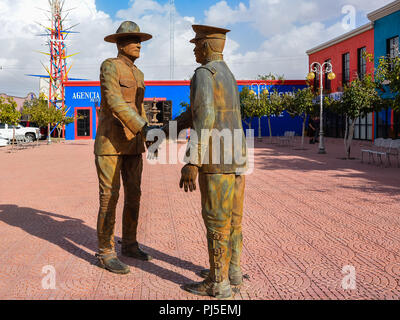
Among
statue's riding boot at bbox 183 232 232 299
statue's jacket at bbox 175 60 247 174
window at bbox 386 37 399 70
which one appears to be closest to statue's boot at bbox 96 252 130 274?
statue's riding boot at bbox 183 232 232 299

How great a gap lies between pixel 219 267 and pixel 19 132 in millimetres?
31412

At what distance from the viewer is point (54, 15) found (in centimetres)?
4303

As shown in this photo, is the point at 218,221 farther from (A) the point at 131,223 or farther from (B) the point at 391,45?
(B) the point at 391,45

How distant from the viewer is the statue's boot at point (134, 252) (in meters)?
4.33

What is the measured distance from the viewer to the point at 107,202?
4.05m

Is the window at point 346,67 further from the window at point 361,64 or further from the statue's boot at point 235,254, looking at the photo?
the statue's boot at point 235,254

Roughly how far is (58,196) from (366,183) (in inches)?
269

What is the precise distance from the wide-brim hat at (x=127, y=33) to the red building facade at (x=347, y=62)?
903 inches

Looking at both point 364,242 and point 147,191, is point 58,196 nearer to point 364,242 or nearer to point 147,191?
point 147,191

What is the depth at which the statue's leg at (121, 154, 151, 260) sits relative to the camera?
4273 mm

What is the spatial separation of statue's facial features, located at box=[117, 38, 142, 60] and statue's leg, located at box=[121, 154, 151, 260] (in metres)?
1.02

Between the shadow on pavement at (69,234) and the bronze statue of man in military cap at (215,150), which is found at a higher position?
the bronze statue of man in military cap at (215,150)

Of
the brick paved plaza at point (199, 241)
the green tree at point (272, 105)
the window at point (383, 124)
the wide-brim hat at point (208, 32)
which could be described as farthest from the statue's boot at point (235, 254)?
the green tree at point (272, 105)

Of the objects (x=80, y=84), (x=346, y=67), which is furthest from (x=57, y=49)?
(x=346, y=67)
